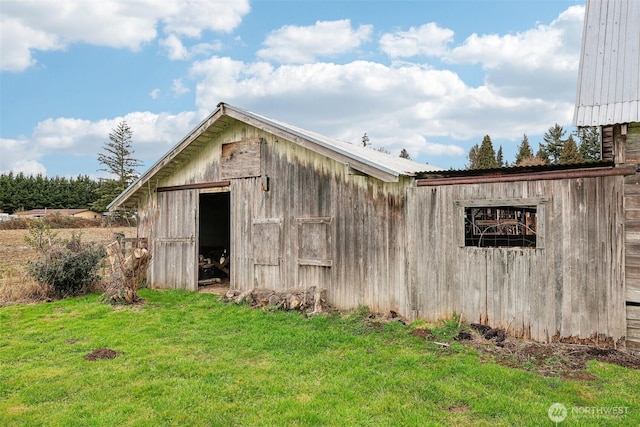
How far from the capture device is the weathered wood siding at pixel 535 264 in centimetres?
626

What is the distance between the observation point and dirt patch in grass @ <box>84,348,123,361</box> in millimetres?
6215

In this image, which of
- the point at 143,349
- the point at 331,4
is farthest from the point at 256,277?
the point at 331,4

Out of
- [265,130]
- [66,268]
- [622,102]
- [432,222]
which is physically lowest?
[66,268]

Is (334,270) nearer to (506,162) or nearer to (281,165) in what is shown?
(281,165)

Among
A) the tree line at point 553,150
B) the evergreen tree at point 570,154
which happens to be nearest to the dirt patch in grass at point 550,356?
the tree line at point 553,150

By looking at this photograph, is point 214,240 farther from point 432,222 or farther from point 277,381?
point 277,381

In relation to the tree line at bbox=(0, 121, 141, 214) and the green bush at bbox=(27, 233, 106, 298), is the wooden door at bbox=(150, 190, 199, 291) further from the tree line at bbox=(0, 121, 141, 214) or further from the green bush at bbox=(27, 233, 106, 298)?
the tree line at bbox=(0, 121, 141, 214)

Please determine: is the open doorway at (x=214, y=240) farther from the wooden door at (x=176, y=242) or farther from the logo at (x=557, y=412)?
the logo at (x=557, y=412)

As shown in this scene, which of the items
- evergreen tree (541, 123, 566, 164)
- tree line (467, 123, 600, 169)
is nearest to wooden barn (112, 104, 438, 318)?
tree line (467, 123, 600, 169)

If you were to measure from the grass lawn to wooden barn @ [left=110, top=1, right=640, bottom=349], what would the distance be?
104 cm

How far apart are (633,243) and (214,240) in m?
12.0

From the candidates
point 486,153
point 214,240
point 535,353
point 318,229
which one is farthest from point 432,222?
point 486,153

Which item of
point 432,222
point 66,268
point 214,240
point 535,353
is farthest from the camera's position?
point 214,240

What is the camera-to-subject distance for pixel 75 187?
204 feet
